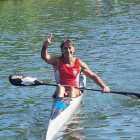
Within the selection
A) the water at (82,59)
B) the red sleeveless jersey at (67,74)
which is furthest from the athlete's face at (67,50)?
the water at (82,59)

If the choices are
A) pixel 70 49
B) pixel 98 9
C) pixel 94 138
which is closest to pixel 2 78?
pixel 70 49

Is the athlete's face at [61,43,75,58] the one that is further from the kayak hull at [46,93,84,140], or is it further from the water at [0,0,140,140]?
the water at [0,0,140,140]

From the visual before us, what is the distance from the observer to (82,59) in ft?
50.9

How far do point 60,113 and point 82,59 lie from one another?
7114mm

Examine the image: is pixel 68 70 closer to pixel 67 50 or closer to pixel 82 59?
pixel 67 50

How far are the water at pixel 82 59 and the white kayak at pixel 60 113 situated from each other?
0.25 m

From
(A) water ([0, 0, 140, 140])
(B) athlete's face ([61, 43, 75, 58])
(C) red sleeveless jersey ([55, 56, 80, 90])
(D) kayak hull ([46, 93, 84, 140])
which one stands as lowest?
(A) water ([0, 0, 140, 140])

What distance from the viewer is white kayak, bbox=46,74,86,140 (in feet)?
26.6

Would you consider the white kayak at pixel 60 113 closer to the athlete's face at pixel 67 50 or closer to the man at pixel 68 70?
the man at pixel 68 70

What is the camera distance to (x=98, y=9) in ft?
107

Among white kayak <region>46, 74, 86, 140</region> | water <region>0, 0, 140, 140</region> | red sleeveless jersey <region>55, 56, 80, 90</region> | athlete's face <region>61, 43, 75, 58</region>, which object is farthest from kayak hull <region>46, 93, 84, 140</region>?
athlete's face <region>61, 43, 75, 58</region>

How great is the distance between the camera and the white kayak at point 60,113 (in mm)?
8102

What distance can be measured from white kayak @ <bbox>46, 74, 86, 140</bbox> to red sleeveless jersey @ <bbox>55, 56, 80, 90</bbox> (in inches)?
18.1

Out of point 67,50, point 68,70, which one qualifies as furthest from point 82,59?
point 67,50
